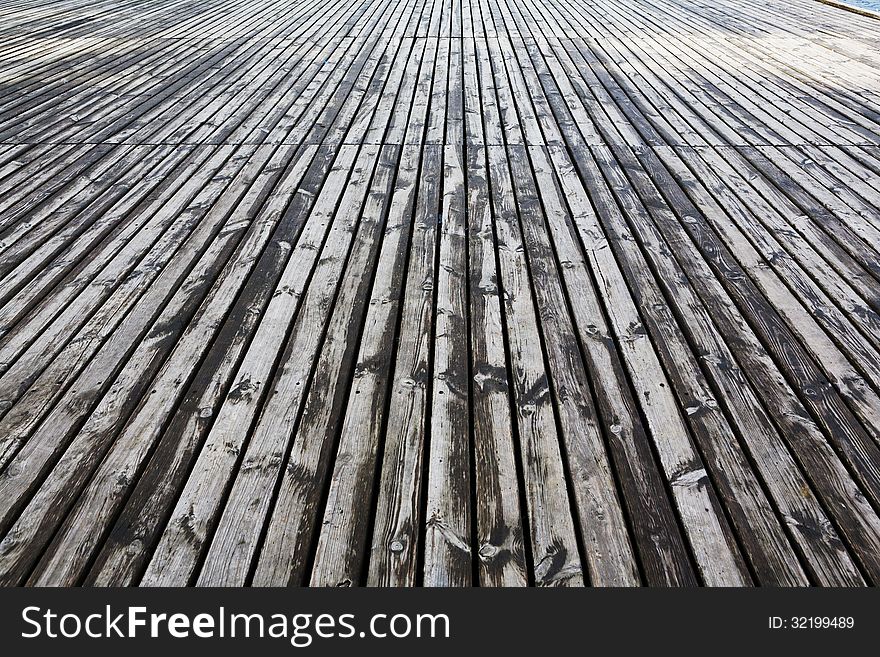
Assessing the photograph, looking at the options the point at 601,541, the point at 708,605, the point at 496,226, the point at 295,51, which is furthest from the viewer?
the point at 295,51

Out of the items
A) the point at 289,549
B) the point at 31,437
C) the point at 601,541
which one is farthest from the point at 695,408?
the point at 31,437

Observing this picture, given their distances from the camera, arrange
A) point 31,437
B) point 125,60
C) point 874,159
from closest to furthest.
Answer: point 31,437 < point 874,159 < point 125,60

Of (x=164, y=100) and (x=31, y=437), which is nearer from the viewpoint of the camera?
(x=31, y=437)

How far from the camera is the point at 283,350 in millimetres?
1681

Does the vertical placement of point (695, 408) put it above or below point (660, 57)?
above

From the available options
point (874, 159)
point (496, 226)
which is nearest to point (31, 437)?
point (496, 226)

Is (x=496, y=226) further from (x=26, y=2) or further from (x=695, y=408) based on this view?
(x=26, y=2)

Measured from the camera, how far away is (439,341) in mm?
1712

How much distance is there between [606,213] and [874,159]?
146 centimetres

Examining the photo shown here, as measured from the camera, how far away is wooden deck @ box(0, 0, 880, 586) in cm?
120

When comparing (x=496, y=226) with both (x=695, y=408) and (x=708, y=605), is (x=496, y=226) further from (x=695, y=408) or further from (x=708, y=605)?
(x=708, y=605)

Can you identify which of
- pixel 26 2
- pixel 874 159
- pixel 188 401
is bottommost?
pixel 26 2

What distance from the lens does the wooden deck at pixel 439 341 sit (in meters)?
1.20

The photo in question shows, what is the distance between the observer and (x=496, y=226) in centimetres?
233
